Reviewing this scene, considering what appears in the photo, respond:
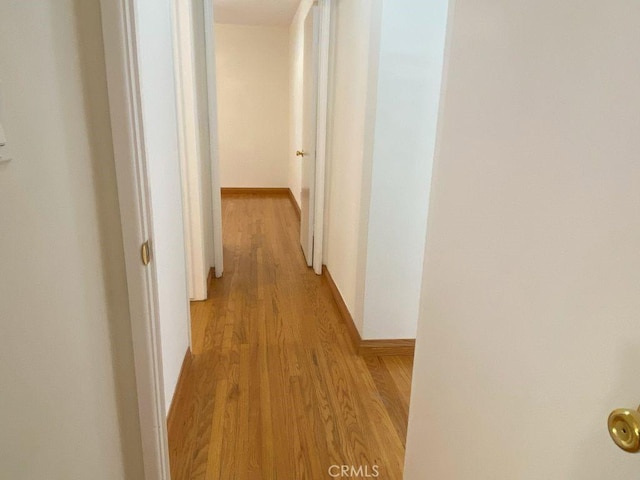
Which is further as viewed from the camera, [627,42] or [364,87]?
[364,87]

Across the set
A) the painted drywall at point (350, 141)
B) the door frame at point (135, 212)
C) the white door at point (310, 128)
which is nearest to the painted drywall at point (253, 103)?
the white door at point (310, 128)

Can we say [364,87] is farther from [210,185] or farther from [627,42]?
[627,42]

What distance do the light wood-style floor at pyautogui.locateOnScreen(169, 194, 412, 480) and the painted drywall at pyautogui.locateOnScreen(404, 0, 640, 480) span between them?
76 centimetres

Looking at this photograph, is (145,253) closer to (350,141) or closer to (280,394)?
(280,394)

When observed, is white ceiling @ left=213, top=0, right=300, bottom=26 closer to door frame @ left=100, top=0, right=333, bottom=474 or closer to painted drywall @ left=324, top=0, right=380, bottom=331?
painted drywall @ left=324, top=0, right=380, bottom=331

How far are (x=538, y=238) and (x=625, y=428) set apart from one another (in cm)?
31

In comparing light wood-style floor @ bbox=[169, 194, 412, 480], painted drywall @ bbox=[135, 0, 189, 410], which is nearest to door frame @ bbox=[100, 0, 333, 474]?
painted drywall @ bbox=[135, 0, 189, 410]

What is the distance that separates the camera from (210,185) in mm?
3385

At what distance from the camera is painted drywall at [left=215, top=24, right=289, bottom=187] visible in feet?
20.0

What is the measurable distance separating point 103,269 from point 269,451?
109cm

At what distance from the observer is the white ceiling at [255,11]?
15.8 ft

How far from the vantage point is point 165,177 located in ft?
6.01

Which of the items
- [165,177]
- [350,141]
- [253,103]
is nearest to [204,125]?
[350,141]

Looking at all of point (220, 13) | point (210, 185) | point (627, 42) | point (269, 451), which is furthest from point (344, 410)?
point (220, 13)
